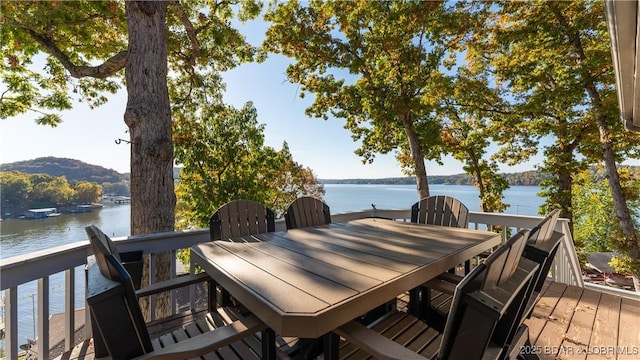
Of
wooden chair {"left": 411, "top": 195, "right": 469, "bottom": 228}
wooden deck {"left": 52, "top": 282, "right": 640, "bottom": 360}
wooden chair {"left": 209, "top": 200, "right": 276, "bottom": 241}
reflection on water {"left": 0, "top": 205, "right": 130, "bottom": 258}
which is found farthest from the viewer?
reflection on water {"left": 0, "top": 205, "right": 130, "bottom": 258}

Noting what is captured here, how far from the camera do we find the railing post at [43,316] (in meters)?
1.62

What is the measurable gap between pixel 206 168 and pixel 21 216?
27.4 ft

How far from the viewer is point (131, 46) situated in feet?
11.5

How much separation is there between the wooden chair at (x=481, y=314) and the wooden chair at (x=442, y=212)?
2065mm

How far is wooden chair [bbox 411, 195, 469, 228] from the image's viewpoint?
3.17m

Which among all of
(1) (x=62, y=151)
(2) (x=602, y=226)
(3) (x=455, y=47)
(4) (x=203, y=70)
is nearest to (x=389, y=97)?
(3) (x=455, y=47)

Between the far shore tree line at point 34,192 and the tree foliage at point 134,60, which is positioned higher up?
the tree foliage at point 134,60

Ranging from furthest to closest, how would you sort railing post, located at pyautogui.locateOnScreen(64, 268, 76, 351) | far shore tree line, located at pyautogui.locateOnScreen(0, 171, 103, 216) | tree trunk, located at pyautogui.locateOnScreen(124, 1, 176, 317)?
1. far shore tree line, located at pyautogui.locateOnScreen(0, 171, 103, 216)
2. tree trunk, located at pyautogui.locateOnScreen(124, 1, 176, 317)
3. railing post, located at pyautogui.locateOnScreen(64, 268, 76, 351)

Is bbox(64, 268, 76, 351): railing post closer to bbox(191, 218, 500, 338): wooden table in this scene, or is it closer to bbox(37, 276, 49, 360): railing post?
bbox(37, 276, 49, 360): railing post

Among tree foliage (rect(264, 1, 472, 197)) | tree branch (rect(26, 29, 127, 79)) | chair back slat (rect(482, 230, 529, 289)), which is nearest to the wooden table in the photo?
chair back slat (rect(482, 230, 529, 289))

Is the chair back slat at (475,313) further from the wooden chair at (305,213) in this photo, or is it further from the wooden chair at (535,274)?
the wooden chair at (305,213)

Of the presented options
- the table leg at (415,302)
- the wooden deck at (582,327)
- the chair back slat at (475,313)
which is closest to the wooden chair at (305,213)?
the wooden deck at (582,327)

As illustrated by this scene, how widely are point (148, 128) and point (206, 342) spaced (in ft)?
10.6

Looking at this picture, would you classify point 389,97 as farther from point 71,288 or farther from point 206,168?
point 71,288
